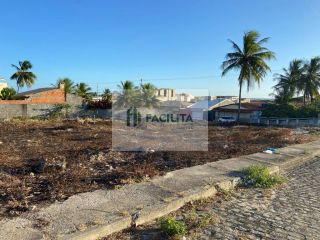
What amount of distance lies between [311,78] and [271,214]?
1467 inches

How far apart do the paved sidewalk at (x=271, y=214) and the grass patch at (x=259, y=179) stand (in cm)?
21

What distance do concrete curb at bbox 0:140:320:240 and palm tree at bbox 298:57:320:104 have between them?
35.2m

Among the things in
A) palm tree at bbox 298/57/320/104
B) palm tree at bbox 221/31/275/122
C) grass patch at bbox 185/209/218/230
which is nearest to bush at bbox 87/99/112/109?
palm tree at bbox 221/31/275/122

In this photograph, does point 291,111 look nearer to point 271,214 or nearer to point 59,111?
point 59,111

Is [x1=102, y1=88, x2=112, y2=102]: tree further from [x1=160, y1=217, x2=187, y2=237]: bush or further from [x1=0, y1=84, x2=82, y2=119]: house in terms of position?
[x1=160, y1=217, x2=187, y2=237]: bush

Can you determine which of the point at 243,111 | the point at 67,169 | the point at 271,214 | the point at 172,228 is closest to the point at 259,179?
the point at 271,214

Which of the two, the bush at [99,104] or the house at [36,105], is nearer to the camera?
the house at [36,105]

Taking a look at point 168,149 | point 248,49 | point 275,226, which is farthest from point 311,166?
point 248,49

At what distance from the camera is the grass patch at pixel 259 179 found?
5.63m

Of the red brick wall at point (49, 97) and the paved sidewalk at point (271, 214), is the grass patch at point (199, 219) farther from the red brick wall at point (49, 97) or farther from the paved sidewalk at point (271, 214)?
the red brick wall at point (49, 97)

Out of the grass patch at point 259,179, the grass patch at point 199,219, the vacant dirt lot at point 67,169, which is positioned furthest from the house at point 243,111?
the grass patch at point 199,219

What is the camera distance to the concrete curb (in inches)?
127

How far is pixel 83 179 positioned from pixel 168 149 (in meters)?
4.38

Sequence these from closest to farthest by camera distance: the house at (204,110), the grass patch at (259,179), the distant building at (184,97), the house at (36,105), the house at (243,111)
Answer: the grass patch at (259,179), the house at (36,105), the house at (243,111), the house at (204,110), the distant building at (184,97)
